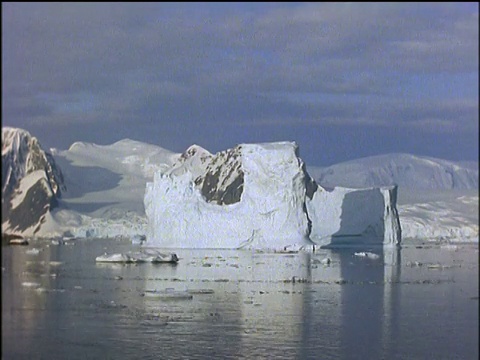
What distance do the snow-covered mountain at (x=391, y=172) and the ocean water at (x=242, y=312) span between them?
3877 cm

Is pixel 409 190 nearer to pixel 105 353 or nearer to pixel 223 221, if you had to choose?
pixel 223 221

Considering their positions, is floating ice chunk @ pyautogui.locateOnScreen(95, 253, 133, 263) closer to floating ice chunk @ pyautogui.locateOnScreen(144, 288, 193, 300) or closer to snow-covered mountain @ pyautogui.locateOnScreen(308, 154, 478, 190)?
floating ice chunk @ pyautogui.locateOnScreen(144, 288, 193, 300)

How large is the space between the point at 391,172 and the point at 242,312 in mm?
53121

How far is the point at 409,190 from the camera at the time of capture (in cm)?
5644

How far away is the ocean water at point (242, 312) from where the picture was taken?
11742mm

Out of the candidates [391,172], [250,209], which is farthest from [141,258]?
[391,172]

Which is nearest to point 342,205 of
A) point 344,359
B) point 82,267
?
point 82,267

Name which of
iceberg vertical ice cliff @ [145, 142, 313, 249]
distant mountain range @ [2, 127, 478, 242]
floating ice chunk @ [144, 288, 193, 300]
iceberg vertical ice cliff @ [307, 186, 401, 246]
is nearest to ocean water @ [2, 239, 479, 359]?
floating ice chunk @ [144, 288, 193, 300]

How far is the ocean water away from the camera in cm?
1174

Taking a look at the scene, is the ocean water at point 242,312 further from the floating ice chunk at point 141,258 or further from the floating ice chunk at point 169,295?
the floating ice chunk at point 141,258


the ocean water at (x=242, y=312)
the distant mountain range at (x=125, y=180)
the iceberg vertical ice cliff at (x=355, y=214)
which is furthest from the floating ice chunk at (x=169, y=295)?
the distant mountain range at (x=125, y=180)

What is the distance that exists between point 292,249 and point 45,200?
24.5 m

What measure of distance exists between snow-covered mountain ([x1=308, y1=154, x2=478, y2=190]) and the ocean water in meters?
38.8

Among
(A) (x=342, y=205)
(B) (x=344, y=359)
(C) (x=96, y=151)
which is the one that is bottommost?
(B) (x=344, y=359)
